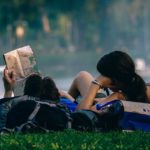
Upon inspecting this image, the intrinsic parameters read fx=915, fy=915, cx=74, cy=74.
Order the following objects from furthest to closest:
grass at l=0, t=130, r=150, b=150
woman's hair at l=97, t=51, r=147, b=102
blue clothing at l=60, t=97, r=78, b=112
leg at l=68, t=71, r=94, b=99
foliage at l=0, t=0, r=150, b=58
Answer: foliage at l=0, t=0, r=150, b=58 < leg at l=68, t=71, r=94, b=99 < blue clothing at l=60, t=97, r=78, b=112 < woman's hair at l=97, t=51, r=147, b=102 < grass at l=0, t=130, r=150, b=150

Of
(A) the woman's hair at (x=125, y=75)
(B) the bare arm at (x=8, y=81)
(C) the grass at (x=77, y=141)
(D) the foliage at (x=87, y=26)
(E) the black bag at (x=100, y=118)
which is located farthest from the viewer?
(D) the foliage at (x=87, y=26)

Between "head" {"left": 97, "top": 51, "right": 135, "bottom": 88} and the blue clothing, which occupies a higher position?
"head" {"left": 97, "top": 51, "right": 135, "bottom": 88}

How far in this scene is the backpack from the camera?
699 centimetres

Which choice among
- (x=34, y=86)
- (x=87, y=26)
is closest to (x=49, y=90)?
(x=34, y=86)

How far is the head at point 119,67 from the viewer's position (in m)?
7.36

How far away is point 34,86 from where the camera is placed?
24.1 feet

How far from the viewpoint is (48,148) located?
20.0 ft

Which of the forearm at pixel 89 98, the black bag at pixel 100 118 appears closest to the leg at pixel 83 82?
the forearm at pixel 89 98

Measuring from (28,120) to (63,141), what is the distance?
63 centimetres

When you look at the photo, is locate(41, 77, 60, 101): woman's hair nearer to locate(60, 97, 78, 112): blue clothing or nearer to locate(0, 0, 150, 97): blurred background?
locate(60, 97, 78, 112): blue clothing

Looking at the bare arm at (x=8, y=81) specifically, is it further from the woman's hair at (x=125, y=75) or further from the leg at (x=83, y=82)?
the woman's hair at (x=125, y=75)

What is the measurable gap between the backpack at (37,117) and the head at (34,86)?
0.29 m

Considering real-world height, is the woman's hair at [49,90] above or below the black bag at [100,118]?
above

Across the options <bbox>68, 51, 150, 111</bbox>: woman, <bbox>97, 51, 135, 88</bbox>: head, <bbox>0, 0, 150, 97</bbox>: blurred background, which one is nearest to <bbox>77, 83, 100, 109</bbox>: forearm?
<bbox>68, 51, 150, 111</bbox>: woman
